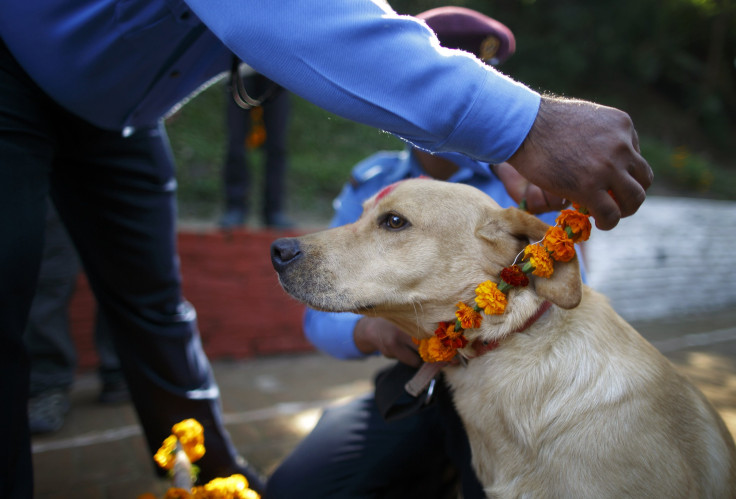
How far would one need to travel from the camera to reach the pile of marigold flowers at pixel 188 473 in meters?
1.46

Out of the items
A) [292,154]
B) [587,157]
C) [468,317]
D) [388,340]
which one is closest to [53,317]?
[388,340]

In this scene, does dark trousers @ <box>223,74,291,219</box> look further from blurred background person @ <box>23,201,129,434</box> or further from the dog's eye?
the dog's eye

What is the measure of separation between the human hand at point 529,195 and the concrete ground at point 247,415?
6.80ft

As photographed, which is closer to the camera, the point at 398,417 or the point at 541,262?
the point at 541,262

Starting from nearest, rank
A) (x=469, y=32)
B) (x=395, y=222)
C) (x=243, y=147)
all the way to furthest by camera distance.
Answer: (x=395, y=222) → (x=469, y=32) → (x=243, y=147)

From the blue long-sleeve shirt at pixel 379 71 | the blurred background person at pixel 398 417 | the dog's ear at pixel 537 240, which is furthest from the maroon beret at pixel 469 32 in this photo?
the blue long-sleeve shirt at pixel 379 71

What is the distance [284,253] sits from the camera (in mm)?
1646

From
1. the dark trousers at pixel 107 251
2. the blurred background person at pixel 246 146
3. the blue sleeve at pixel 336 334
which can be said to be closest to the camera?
the dark trousers at pixel 107 251

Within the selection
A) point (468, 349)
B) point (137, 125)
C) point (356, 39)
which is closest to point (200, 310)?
point (137, 125)

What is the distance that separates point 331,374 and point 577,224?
3.47 meters

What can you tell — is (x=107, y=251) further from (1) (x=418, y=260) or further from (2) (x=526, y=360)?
(2) (x=526, y=360)

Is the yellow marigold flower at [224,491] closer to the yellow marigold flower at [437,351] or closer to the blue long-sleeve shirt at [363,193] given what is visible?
the yellow marigold flower at [437,351]

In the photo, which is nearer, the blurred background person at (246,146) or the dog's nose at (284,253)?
the dog's nose at (284,253)

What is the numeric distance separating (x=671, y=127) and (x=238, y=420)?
16349 millimetres
